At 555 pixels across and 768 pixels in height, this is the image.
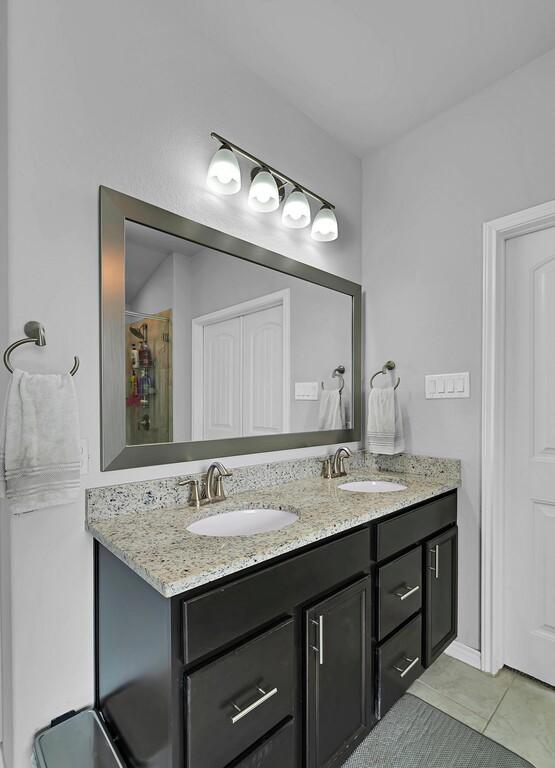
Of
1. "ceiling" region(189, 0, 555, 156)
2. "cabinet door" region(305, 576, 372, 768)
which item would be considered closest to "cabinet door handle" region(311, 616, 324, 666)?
"cabinet door" region(305, 576, 372, 768)

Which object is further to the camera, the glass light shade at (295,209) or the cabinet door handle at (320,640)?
the glass light shade at (295,209)

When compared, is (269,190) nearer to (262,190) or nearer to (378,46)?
(262,190)

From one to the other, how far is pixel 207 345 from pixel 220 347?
0.19ft

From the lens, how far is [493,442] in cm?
184

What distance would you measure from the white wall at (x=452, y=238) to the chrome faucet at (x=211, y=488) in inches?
43.1

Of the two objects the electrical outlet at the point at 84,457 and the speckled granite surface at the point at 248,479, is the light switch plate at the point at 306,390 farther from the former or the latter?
the electrical outlet at the point at 84,457

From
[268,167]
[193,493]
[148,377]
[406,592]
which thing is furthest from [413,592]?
[268,167]

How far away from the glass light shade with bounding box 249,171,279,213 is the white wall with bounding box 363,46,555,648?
807 millimetres

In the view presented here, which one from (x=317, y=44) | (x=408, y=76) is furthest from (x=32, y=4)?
(x=408, y=76)

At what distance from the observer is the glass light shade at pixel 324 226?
79.7 inches

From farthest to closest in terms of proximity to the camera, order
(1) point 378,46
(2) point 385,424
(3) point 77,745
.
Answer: (2) point 385,424 < (1) point 378,46 < (3) point 77,745

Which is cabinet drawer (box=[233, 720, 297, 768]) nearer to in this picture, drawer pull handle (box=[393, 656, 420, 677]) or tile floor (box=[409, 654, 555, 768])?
drawer pull handle (box=[393, 656, 420, 677])

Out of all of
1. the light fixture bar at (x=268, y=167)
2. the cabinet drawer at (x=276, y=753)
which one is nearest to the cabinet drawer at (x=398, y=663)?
the cabinet drawer at (x=276, y=753)

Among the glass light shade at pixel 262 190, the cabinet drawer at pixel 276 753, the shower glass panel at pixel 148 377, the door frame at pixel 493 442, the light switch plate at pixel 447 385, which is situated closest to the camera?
the cabinet drawer at pixel 276 753
